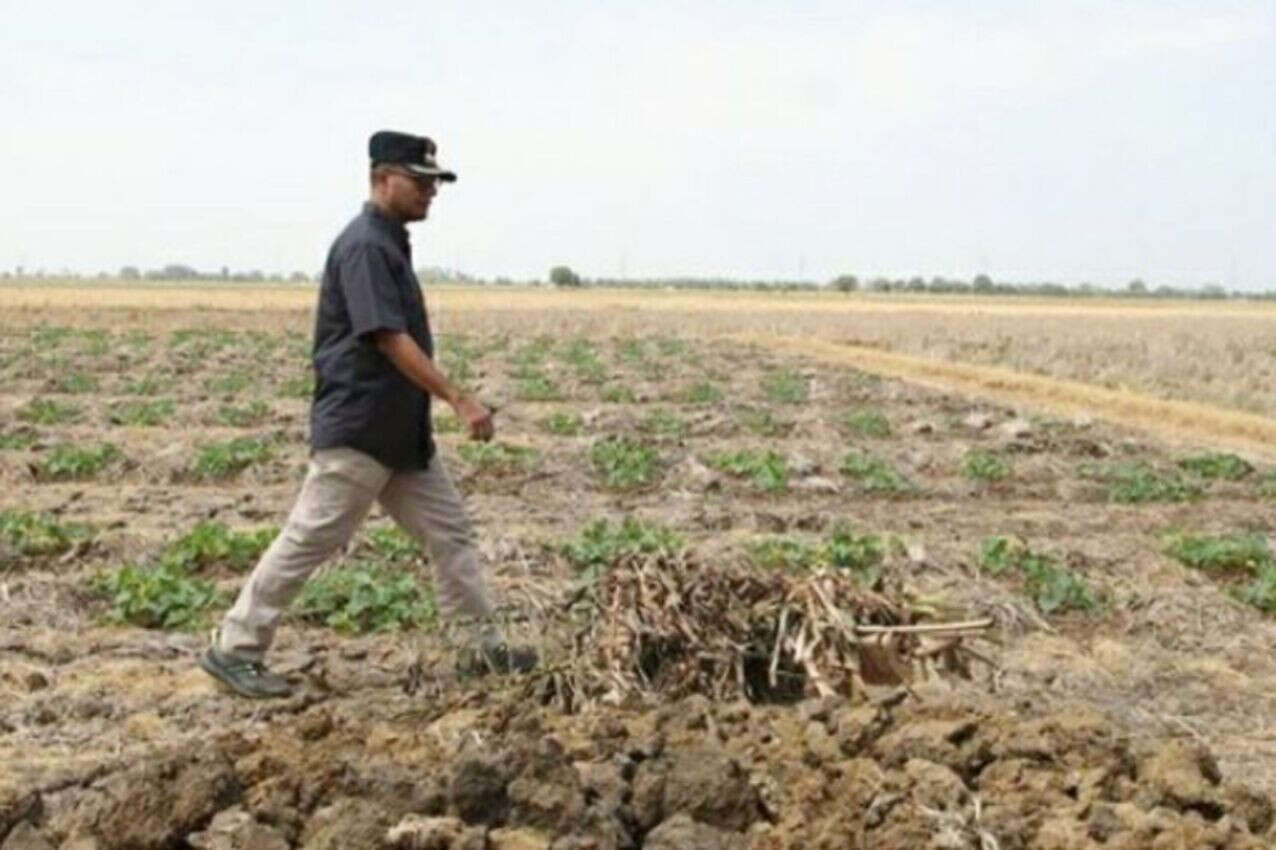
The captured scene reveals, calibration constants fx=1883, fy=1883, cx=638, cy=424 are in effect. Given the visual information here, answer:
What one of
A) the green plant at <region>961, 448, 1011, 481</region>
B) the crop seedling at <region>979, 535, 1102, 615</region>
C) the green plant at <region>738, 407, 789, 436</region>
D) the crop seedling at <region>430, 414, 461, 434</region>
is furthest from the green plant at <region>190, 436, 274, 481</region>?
the crop seedling at <region>979, 535, 1102, 615</region>

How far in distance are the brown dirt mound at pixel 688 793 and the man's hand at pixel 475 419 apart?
1.61m

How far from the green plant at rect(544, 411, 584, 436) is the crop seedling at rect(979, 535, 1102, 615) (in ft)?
24.7

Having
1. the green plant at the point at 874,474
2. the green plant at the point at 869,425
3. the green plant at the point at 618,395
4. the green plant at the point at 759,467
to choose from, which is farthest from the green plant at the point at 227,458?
the green plant at the point at 618,395

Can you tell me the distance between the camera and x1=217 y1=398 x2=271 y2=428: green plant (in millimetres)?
18391

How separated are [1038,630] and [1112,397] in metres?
17.5

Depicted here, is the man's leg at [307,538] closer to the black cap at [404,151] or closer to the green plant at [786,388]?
the black cap at [404,151]

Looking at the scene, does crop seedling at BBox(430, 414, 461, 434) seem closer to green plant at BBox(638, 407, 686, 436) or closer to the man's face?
green plant at BBox(638, 407, 686, 436)

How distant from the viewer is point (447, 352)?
32750 mm

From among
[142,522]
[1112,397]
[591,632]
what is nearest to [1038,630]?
[591,632]

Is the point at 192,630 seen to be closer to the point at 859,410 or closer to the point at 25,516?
the point at 25,516

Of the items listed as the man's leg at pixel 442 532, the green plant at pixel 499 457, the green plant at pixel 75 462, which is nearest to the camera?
the man's leg at pixel 442 532

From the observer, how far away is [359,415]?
698 cm

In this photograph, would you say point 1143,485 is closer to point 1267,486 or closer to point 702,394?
point 1267,486

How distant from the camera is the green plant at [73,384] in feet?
73.4
